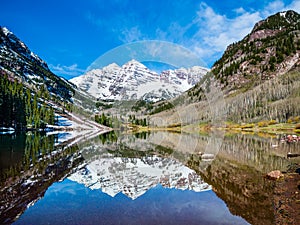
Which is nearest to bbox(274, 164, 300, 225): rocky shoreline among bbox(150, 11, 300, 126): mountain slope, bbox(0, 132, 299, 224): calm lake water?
bbox(0, 132, 299, 224): calm lake water

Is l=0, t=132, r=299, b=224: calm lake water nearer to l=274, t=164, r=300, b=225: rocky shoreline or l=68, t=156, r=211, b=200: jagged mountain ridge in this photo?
l=68, t=156, r=211, b=200: jagged mountain ridge

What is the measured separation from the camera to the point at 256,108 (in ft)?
394

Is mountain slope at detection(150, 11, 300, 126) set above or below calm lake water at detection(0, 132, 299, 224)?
above

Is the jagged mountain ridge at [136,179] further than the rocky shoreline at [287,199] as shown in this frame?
Yes

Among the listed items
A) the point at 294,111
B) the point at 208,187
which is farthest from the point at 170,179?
the point at 294,111

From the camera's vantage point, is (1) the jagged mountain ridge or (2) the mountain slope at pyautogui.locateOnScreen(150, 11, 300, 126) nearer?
(1) the jagged mountain ridge

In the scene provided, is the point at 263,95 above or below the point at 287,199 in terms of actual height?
above

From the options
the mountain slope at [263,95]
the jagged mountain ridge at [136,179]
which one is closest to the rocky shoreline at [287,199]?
the jagged mountain ridge at [136,179]

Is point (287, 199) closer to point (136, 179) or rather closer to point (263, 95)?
point (136, 179)

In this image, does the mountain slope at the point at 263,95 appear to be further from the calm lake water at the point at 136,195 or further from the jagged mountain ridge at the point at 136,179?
the calm lake water at the point at 136,195

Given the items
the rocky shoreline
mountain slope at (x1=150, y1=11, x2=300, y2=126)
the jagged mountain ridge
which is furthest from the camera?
mountain slope at (x1=150, y1=11, x2=300, y2=126)

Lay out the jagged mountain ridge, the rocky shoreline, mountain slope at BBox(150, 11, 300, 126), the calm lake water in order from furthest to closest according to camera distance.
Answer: mountain slope at BBox(150, 11, 300, 126)
the jagged mountain ridge
the calm lake water
the rocky shoreline

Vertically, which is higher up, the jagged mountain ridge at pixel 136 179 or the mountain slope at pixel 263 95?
the mountain slope at pixel 263 95

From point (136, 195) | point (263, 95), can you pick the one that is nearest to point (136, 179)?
point (136, 195)
